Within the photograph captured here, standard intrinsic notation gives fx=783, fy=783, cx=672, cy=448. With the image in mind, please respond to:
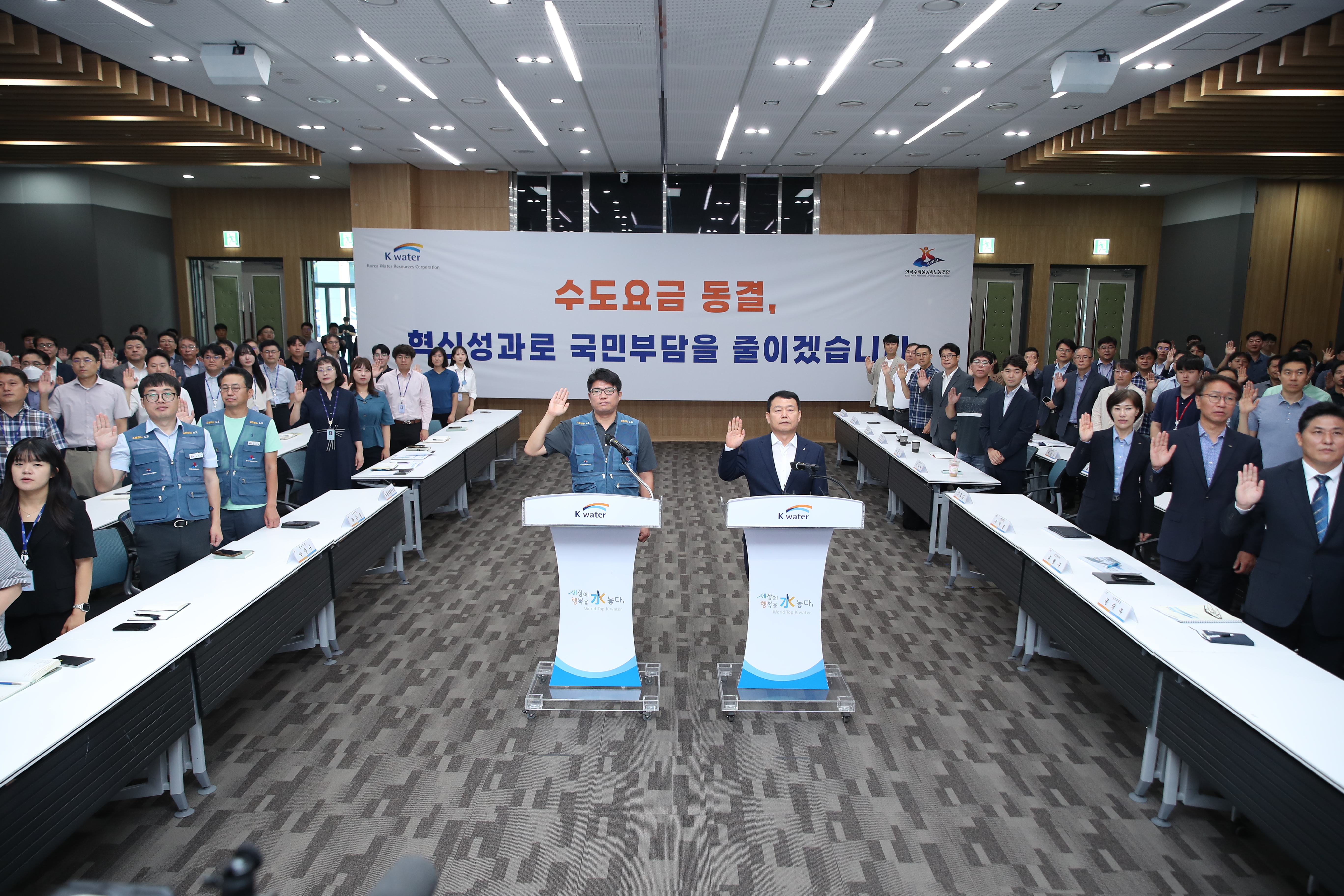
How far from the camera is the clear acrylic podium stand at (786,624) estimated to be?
365cm

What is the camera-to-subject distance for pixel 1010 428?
238 inches

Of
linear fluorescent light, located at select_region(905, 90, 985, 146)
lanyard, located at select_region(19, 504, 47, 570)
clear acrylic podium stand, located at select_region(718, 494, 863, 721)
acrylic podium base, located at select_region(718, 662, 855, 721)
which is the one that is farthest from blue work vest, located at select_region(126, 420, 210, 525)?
linear fluorescent light, located at select_region(905, 90, 985, 146)

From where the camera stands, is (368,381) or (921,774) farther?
(368,381)

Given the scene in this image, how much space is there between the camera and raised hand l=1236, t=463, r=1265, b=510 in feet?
10.9

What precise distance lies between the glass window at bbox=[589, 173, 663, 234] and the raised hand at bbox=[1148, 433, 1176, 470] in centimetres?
798

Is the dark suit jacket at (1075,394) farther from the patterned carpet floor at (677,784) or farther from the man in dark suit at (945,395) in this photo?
the patterned carpet floor at (677,784)

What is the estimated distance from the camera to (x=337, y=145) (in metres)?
9.30

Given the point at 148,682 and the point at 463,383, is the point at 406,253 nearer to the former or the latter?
the point at 463,383

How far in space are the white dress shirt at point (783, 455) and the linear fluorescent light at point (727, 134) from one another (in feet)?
15.1

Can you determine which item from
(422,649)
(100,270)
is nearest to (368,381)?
(422,649)

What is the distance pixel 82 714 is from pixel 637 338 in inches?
353

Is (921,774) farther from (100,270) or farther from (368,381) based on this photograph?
(100,270)

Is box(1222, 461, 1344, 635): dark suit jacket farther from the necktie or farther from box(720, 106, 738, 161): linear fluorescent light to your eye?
box(720, 106, 738, 161): linear fluorescent light

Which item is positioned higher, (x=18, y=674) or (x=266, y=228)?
(x=266, y=228)
